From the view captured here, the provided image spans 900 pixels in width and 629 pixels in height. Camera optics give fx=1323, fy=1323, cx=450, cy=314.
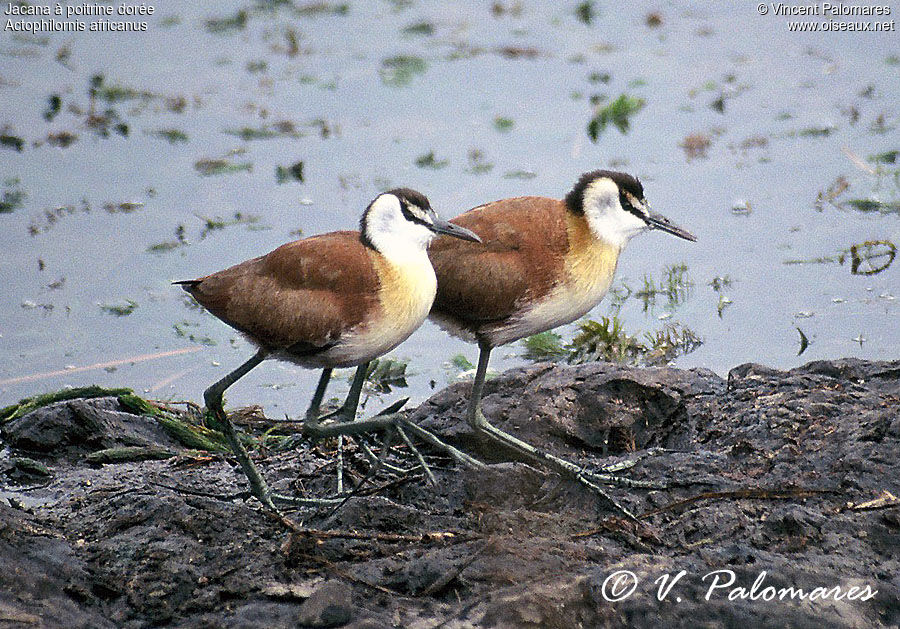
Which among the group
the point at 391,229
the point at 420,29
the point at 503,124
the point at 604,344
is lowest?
the point at 604,344

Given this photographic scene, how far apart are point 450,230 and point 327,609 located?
191cm

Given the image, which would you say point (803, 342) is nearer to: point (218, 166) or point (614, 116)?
point (614, 116)

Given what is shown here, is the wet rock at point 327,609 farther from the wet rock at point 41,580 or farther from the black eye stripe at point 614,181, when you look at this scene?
the black eye stripe at point 614,181

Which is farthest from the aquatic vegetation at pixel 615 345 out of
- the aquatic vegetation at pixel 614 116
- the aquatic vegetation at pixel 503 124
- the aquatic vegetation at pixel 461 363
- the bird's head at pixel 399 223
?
the aquatic vegetation at pixel 503 124

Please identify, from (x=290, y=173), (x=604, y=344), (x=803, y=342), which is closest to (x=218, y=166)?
(x=290, y=173)

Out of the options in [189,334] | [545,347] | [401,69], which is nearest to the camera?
[545,347]

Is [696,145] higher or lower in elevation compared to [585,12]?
lower

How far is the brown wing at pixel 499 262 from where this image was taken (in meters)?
5.64

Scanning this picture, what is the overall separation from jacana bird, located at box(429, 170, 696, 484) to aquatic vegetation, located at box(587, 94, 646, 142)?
513 centimetres

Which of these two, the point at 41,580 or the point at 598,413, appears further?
the point at 598,413

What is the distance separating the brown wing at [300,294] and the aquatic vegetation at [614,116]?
19.4 ft

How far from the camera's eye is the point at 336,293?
5.22m

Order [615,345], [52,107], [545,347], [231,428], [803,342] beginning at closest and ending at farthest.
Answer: [231,428] → [615,345] → [803,342] → [545,347] → [52,107]

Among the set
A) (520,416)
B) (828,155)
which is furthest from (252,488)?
(828,155)
